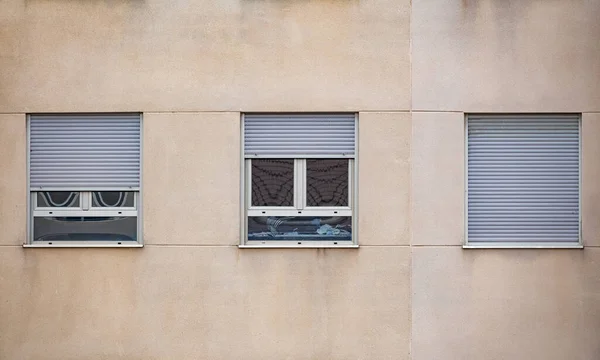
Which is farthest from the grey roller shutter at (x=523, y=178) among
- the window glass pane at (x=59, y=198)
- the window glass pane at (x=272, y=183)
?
the window glass pane at (x=59, y=198)

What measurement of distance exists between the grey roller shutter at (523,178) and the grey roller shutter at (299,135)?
1.50m

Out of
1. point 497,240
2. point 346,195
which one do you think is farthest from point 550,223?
point 346,195

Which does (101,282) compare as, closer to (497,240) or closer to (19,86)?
(19,86)

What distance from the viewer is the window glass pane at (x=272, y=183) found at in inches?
396

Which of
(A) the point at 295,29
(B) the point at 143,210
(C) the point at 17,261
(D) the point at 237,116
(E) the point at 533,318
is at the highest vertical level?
(A) the point at 295,29

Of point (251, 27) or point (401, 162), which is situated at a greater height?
point (251, 27)

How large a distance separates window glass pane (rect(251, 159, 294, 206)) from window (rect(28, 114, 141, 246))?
4.71 feet

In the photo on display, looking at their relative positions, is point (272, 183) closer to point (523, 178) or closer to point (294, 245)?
point (294, 245)

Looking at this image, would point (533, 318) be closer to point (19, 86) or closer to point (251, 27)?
point (251, 27)

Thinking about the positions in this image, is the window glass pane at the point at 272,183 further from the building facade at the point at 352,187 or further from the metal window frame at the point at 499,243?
the metal window frame at the point at 499,243

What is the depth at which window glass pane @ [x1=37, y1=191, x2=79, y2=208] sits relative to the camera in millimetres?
10172

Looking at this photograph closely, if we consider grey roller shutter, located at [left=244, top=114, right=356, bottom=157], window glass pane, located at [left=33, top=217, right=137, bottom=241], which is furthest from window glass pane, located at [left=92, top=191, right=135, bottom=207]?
grey roller shutter, located at [left=244, top=114, right=356, bottom=157]

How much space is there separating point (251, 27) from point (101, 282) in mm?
3517

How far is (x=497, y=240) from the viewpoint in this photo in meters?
10.0
